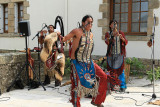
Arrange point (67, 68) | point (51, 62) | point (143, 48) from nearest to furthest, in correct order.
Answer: point (51, 62) < point (67, 68) < point (143, 48)

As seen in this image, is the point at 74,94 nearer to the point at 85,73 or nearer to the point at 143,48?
the point at 85,73

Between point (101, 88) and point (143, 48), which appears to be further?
point (143, 48)

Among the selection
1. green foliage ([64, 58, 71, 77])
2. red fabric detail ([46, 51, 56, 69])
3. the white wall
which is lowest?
green foliage ([64, 58, 71, 77])

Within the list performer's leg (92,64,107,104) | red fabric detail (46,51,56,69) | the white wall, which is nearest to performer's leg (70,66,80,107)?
performer's leg (92,64,107,104)

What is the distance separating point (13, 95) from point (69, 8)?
439 centimetres

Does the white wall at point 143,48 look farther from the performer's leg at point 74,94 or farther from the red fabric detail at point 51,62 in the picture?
the performer's leg at point 74,94

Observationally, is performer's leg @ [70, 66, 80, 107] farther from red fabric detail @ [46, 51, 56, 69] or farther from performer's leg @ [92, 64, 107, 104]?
red fabric detail @ [46, 51, 56, 69]

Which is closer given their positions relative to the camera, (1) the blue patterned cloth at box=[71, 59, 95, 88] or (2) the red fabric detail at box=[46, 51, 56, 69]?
(1) the blue patterned cloth at box=[71, 59, 95, 88]

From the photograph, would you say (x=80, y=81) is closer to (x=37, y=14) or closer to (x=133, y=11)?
(x=133, y=11)

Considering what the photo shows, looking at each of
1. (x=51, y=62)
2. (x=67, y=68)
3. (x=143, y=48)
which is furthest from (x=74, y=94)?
(x=143, y=48)

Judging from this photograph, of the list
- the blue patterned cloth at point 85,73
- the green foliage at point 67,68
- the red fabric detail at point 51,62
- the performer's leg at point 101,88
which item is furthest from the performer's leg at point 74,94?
the green foliage at point 67,68

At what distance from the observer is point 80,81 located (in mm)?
3783

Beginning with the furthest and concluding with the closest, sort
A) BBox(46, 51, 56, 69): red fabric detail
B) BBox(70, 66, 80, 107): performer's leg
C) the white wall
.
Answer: the white wall → BBox(46, 51, 56, 69): red fabric detail → BBox(70, 66, 80, 107): performer's leg

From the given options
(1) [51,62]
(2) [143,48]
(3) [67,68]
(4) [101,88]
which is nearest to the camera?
(4) [101,88]
